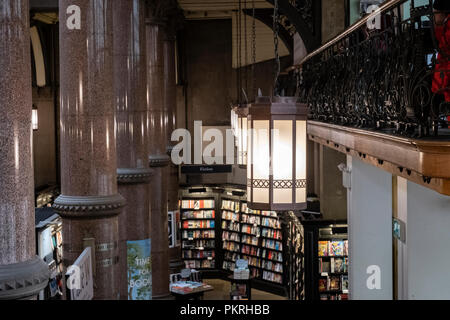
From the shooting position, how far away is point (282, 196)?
155 inches

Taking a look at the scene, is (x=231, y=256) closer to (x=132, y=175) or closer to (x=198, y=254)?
(x=198, y=254)

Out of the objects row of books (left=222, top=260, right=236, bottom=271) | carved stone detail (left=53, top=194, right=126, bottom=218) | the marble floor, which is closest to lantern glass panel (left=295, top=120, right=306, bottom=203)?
carved stone detail (left=53, top=194, right=126, bottom=218)

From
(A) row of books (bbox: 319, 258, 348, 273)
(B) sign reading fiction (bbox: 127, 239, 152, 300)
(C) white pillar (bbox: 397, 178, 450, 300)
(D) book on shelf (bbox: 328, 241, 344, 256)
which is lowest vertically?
(A) row of books (bbox: 319, 258, 348, 273)

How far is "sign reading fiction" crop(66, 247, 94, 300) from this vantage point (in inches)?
182

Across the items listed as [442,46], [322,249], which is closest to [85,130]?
[442,46]

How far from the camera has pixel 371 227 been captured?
365 inches

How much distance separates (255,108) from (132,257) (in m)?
5.64

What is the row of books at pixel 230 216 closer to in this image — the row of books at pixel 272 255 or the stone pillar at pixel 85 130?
the row of books at pixel 272 255

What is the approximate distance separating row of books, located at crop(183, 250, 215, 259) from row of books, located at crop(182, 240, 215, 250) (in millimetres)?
127

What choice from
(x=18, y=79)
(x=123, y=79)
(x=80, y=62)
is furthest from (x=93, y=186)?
(x=123, y=79)

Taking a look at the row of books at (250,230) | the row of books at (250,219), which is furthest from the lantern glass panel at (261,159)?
the row of books at (250,230)

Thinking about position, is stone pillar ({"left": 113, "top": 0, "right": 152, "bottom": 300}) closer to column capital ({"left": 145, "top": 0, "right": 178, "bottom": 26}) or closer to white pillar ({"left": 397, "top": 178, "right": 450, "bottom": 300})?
white pillar ({"left": 397, "top": 178, "right": 450, "bottom": 300})

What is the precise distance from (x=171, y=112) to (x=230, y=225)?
351cm
